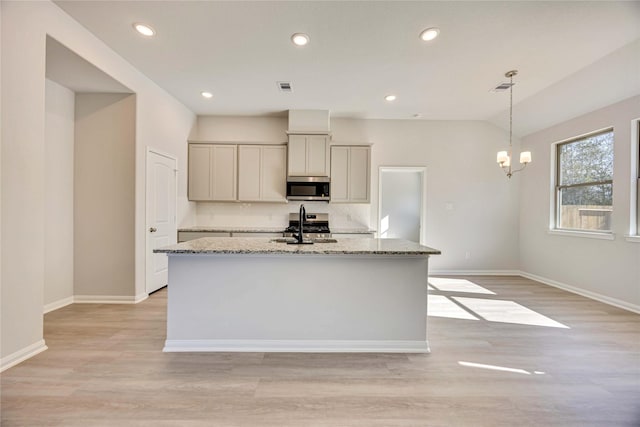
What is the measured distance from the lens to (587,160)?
429 centimetres

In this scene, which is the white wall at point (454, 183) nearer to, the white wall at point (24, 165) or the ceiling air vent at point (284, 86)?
the ceiling air vent at point (284, 86)

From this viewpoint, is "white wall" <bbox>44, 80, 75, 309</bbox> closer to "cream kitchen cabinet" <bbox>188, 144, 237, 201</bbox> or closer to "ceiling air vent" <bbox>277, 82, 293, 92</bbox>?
"cream kitchen cabinet" <bbox>188, 144, 237, 201</bbox>

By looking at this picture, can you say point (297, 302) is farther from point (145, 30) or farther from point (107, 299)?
point (145, 30)

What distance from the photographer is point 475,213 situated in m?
Result: 5.47

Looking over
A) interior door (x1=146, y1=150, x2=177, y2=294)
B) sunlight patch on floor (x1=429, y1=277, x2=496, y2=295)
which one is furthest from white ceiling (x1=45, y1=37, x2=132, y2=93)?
sunlight patch on floor (x1=429, y1=277, x2=496, y2=295)

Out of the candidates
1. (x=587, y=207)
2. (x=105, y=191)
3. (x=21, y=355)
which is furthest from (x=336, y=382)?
(x=587, y=207)

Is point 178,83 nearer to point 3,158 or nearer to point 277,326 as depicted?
point 3,158

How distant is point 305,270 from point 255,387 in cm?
91

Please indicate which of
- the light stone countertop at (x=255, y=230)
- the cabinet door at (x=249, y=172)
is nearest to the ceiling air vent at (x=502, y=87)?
the light stone countertop at (x=255, y=230)

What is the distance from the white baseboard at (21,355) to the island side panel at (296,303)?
103 centimetres

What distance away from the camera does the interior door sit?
3863 mm

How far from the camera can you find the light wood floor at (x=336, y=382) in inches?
65.9

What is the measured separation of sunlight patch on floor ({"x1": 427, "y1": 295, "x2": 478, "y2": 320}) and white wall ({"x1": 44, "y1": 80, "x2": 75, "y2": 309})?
447cm

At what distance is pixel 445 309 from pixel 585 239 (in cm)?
261
